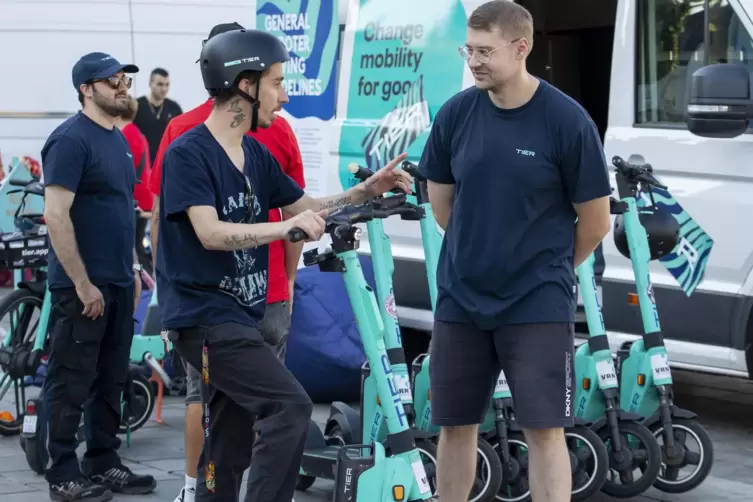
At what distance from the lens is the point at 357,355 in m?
7.95

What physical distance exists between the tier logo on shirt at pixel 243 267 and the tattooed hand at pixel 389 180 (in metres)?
0.50

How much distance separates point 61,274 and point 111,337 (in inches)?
13.9

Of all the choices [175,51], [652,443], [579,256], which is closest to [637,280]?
[652,443]

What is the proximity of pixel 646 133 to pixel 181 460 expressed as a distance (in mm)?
2777

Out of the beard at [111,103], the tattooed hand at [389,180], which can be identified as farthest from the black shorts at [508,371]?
the beard at [111,103]

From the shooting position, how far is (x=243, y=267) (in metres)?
4.50

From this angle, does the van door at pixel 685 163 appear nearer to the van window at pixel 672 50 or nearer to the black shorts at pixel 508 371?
the van window at pixel 672 50

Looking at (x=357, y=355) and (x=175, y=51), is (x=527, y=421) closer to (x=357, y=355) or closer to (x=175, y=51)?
(x=357, y=355)

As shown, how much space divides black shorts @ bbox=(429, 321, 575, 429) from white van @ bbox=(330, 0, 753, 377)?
241 centimetres

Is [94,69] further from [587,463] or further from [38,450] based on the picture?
[587,463]

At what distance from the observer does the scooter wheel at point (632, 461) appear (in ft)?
18.8

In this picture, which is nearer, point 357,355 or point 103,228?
point 103,228

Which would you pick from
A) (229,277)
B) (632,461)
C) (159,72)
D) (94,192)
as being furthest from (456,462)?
(159,72)

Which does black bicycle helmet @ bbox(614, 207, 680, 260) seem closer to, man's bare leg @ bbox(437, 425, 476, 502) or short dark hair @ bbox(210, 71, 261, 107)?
man's bare leg @ bbox(437, 425, 476, 502)
